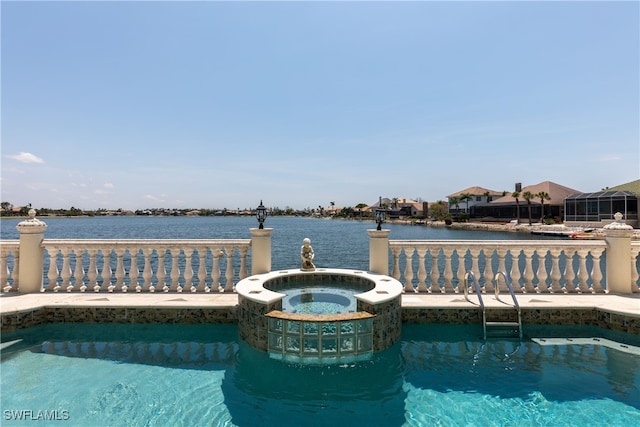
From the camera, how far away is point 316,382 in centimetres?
468

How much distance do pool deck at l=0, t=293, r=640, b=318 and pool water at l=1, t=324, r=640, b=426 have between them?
0.57m

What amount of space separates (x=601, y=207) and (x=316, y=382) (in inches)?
2540

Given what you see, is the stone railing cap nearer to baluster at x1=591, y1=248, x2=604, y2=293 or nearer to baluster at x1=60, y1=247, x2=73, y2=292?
baluster at x1=60, y1=247, x2=73, y2=292

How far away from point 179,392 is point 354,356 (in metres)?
2.64

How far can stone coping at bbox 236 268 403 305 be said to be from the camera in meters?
5.38

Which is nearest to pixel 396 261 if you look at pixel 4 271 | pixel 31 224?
pixel 31 224

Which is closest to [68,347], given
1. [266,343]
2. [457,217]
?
[266,343]

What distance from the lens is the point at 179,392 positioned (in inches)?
176

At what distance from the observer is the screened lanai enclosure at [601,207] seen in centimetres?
4725

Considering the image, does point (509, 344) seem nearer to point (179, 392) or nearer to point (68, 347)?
point (179, 392)

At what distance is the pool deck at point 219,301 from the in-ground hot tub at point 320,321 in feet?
3.86

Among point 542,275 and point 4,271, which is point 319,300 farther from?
point 4,271

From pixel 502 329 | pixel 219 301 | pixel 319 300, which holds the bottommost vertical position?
pixel 502 329

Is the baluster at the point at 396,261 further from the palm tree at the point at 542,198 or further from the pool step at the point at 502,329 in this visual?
the palm tree at the point at 542,198
